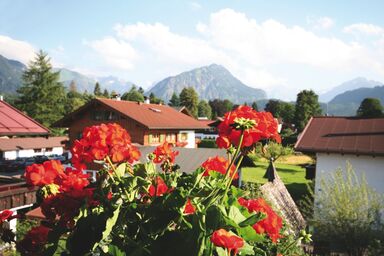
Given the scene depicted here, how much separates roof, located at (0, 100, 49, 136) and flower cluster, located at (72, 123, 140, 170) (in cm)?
567

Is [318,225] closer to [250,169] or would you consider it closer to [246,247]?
[246,247]

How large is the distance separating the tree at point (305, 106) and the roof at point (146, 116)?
126ft

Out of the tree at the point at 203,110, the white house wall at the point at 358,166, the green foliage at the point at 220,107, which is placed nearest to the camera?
the white house wall at the point at 358,166

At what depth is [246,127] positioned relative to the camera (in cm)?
161

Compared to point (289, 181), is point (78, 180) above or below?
above

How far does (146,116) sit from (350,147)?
19032 mm

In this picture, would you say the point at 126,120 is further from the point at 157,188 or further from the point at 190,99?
the point at 190,99

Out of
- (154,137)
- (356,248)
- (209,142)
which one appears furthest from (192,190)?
(209,142)

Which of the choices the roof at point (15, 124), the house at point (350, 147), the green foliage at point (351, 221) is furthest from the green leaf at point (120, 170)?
the house at point (350, 147)

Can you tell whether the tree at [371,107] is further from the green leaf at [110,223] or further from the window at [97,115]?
the green leaf at [110,223]

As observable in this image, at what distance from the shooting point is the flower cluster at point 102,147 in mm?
1789

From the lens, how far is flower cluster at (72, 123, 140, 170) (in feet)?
5.87

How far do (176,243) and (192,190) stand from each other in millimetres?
342

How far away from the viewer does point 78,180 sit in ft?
5.68
